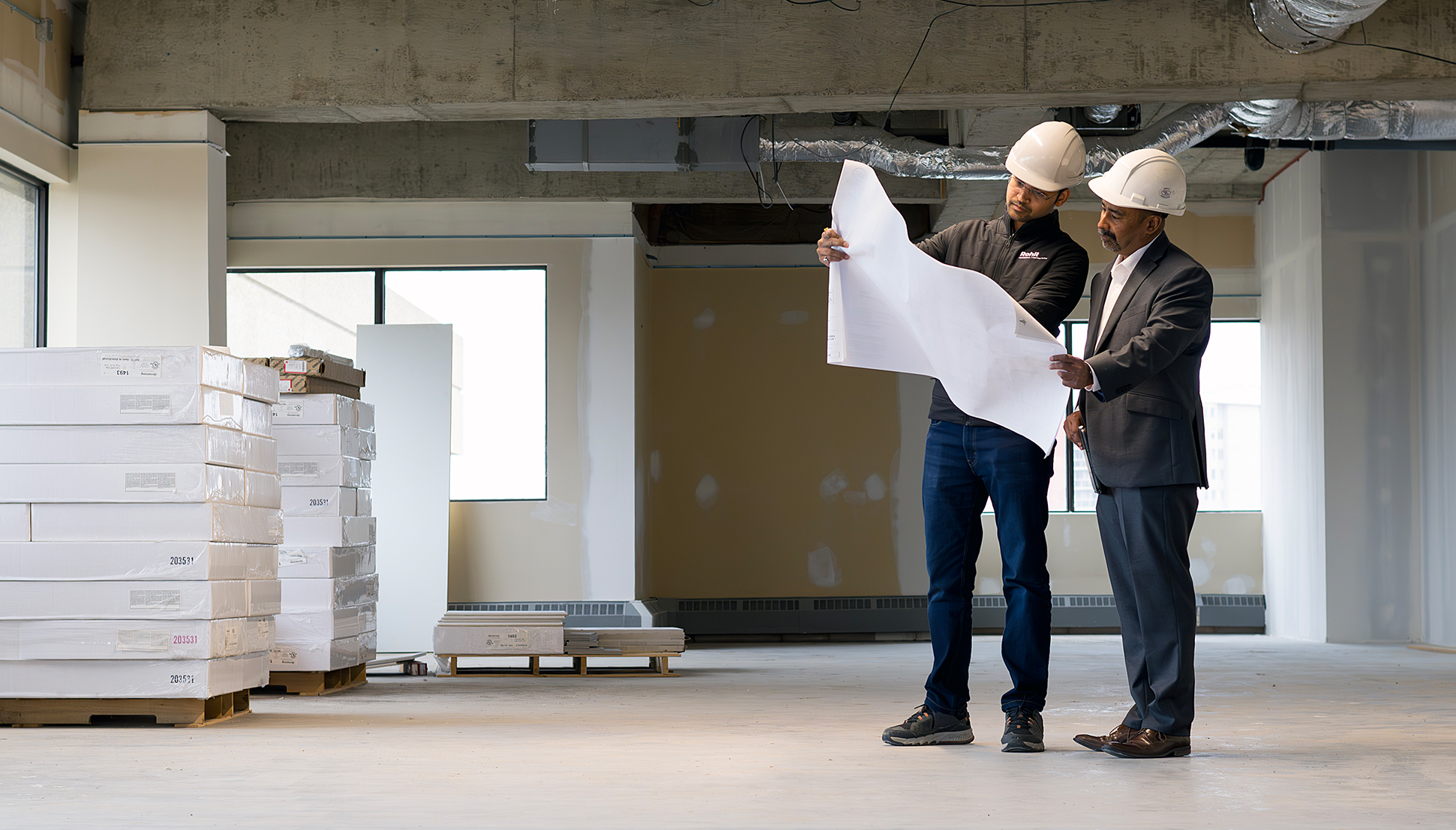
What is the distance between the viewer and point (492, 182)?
923 cm

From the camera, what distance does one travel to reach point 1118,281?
10.9 ft

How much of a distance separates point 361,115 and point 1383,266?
7098 mm

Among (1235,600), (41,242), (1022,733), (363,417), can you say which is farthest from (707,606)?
(1022,733)

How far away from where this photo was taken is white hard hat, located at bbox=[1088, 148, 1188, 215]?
3.19 m

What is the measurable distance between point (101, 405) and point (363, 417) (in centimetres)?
178

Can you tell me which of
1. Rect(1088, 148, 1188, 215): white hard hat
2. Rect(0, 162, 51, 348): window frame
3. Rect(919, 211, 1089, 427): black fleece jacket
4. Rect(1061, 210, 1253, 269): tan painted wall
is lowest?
Rect(919, 211, 1089, 427): black fleece jacket

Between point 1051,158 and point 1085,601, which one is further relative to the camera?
point 1085,601

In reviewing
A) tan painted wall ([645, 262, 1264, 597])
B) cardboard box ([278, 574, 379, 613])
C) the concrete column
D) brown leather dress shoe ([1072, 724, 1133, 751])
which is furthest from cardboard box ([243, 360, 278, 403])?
tan painted wall ([645, 262, 1264, 597])

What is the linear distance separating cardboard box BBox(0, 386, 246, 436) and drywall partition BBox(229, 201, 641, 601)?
5.17 m

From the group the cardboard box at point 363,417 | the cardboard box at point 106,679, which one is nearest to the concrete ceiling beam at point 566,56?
the cardboard box at point 363,417

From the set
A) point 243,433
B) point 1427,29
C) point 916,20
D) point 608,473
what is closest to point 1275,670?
point 1427,29

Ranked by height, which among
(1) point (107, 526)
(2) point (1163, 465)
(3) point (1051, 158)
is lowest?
(1) point (107, 526)

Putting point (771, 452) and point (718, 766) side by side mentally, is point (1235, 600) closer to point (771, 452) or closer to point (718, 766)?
point (771, 452)

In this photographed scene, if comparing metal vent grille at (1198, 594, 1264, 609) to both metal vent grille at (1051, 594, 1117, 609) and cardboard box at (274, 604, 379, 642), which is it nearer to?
metal vent grille at (1051, 594, 1117, 609)
